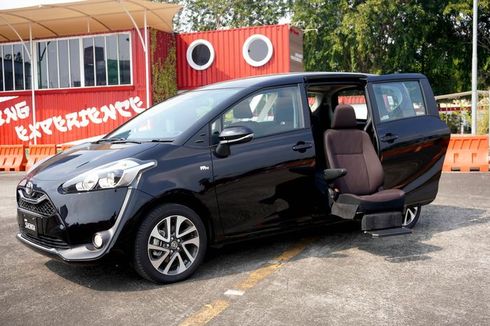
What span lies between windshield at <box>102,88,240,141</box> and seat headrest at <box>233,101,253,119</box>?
143 mm

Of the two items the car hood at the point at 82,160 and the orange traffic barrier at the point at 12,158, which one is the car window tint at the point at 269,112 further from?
the orange traffic barrier at the point at 12,158

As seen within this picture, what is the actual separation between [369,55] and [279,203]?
31.2 metres

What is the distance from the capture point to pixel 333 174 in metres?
5.11

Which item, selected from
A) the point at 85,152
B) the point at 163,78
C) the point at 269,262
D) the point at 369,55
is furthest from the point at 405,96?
the point at 369,55

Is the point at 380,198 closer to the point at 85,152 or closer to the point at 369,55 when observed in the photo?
the point at 85,152

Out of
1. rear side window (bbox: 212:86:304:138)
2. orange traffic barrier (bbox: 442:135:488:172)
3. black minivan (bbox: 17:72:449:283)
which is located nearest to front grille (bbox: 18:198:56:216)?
black minivan (bbox: 17:72:449:283)

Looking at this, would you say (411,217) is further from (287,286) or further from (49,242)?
(49,242)

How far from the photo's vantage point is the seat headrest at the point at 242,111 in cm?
474

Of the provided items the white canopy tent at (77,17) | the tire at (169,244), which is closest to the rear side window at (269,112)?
the tire at (169,244)

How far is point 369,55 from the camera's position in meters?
34.2

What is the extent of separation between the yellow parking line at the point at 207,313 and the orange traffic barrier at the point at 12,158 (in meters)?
12.3

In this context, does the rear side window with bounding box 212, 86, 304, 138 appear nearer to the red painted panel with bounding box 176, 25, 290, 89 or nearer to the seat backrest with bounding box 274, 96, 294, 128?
the seat backrest with bounding box 274, 96, 294, 128

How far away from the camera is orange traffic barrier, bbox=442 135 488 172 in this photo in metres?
11.4

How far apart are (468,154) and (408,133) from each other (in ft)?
21.8
